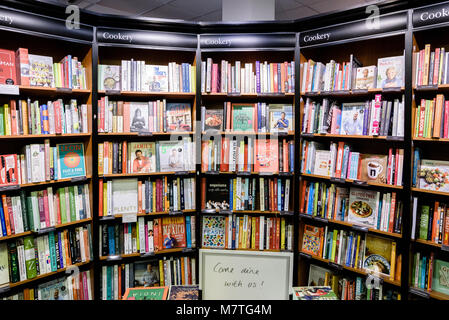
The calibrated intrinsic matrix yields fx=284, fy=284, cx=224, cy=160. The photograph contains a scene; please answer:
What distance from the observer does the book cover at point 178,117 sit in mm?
2939

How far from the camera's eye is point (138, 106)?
2.86 meters

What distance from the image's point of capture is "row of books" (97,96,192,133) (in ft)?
8.96

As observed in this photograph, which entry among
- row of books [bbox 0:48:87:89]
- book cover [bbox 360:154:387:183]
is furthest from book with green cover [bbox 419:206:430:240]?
row of books [bbox 0:48:87:89]

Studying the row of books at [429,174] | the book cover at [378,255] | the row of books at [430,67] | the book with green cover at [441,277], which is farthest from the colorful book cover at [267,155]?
the book with green cover at [441,277]

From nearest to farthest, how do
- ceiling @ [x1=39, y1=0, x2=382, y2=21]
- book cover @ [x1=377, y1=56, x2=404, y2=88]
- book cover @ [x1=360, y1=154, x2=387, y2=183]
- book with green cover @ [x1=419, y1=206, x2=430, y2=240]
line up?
book with green cover @ [x1=419, y1=206, x2=430, y2=240] < book cover @ [x1=377, y1=56, x2=404, y2=88] < book cover @ [x1=360, y1=154, x2=387, y2=183] < ceiling @ [x1=39, y1=0, x2=382, y2=21]

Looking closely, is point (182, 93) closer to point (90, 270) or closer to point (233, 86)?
point (233, 86)

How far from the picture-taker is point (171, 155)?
296 centimetres

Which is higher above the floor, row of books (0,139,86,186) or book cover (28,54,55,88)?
book cover (28,54,55,88)

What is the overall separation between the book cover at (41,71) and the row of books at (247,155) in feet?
4.86

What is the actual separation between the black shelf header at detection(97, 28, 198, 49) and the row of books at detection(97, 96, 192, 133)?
21.2 inches

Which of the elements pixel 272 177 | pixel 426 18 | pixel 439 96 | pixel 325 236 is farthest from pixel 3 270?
pixel 426 18

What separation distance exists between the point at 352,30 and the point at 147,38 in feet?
6.10

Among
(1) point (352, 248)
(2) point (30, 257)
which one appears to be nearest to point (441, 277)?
(1) point (352, 248)

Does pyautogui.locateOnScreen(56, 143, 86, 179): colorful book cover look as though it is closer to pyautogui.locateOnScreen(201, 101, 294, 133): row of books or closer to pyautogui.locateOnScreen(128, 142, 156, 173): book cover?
pyautogui.locateOnScreen(128, 142, 156, 173): book cover
